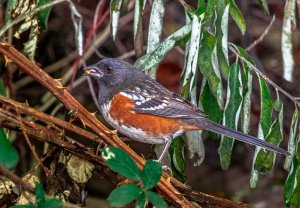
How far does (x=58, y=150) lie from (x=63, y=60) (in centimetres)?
290

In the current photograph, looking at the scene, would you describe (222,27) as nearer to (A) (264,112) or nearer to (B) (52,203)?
(A) (264,112)

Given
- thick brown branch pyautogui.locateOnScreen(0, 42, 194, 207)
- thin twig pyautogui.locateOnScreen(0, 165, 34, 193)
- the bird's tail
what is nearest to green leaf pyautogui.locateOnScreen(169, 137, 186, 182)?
the bird's tail

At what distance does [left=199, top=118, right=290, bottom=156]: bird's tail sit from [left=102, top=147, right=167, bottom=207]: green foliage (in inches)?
54.7

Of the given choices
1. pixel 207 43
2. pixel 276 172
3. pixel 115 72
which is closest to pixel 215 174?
pixel 276 172

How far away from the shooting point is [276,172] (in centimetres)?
687

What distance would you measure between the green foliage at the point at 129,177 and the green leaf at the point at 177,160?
1513mm

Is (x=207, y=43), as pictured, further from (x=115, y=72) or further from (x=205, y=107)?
(x=115, y=72)

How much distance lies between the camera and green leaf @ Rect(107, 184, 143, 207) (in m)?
2.58

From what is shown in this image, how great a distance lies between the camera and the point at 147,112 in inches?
168

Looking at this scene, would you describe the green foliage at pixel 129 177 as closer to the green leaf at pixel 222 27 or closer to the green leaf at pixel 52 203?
the green leaf at pixel 52 203

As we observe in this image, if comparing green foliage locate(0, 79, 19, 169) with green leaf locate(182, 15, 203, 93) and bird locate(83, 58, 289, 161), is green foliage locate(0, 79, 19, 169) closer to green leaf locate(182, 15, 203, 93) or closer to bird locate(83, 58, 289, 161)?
green leaf locate(182, 15, 203, 93)

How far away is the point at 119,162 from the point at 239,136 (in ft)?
4.92

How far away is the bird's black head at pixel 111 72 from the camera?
14.6 ft

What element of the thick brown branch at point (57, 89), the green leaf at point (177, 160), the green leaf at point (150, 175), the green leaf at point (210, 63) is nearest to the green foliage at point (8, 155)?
the green leaf at point (150, 175)
